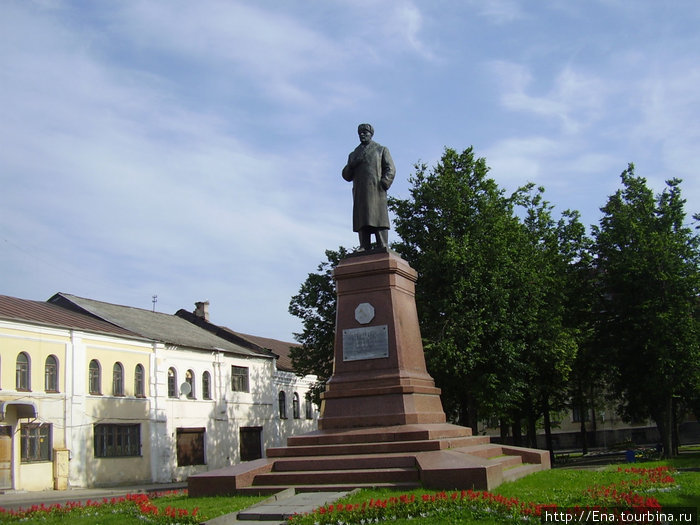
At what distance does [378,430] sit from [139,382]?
75.9 ft

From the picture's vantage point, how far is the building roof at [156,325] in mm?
34625

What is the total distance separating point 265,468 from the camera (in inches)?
485

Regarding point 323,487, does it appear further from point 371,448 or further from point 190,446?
point 190,446

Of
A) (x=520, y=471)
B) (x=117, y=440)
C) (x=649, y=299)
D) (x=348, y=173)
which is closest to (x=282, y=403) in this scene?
(x=117, y=440)

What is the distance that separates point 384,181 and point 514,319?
1305cm

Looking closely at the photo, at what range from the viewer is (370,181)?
15.3m

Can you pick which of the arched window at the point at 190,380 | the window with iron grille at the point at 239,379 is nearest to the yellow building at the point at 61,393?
the arched window at the point at 190,380

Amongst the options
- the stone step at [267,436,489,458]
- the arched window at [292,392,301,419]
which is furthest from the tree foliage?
the arched window at [292,392,301,419]

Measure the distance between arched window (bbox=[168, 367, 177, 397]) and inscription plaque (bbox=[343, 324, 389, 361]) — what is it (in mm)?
23081

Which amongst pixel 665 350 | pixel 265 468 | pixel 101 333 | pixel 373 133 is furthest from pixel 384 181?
pixel 101 333

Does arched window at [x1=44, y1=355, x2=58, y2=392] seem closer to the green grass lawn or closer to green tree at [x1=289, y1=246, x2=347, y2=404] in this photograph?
green tree at [x1=289, y1=246, x2=347, y2=404]

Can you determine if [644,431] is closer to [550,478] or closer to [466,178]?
[466,178]

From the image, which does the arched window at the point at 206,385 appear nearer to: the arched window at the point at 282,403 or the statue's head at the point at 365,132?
the arched window at the point at 282,403

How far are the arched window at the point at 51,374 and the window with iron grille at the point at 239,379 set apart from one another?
12.1 meters
